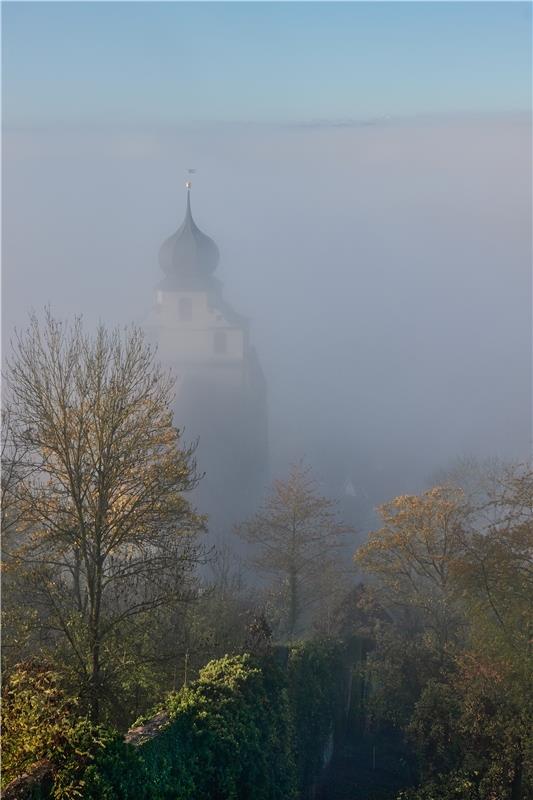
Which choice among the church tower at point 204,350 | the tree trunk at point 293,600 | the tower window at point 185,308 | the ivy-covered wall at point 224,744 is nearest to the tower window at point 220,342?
the church tower at point 204,350

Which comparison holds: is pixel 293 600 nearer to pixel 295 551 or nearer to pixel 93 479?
pixel 295 551

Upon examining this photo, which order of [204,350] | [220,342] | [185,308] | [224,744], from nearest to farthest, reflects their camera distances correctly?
[224,744]
[185,308]
[204,350]
[220,342]

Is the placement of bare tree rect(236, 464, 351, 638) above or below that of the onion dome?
below

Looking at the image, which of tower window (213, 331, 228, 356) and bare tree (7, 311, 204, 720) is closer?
bare tree (7, 311, 204, 720)

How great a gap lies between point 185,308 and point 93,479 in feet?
166

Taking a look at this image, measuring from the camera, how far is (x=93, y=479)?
1394 centimetres

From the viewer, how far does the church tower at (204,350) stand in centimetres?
6206

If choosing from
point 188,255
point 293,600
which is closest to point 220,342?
point 188,255

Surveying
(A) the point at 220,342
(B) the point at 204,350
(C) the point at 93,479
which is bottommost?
(C) the point at 93,479

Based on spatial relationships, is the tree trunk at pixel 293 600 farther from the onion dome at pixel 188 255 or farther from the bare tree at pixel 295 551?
the onion dome at pixel 188 255

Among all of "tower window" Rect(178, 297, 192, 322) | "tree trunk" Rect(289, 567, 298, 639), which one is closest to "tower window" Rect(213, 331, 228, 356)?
"tower window" Rect(178, 297, 192, 322)

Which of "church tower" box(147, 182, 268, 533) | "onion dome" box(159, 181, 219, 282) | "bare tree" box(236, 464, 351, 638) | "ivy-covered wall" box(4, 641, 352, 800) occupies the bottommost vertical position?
"ivy-covered wall" box(4, 641, 352, 800)

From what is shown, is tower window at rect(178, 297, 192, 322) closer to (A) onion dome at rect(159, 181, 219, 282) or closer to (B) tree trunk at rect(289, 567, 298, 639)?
(A) onion dome at rect(159, 181, 219, 282)

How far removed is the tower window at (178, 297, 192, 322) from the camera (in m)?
63.5
